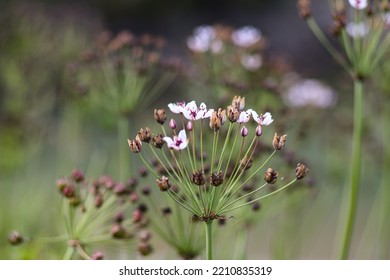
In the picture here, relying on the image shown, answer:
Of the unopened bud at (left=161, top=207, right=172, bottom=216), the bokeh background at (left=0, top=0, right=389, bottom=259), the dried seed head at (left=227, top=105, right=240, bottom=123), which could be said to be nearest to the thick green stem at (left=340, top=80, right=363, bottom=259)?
the bokeh background at (left=0, top=0, right=389, bottom=259)

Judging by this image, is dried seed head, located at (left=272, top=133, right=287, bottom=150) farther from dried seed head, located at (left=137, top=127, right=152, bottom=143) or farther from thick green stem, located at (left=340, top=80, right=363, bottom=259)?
thick green stem, located at (left=340, top=80, right=363, bottom=259)

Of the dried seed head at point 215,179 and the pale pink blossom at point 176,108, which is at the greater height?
the pale pink blossom at point 176,108

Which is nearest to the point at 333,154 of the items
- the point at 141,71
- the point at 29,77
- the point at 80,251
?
the point at 141,71

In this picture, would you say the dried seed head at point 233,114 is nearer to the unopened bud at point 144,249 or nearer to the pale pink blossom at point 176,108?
the pale pink blossom at point 176,108

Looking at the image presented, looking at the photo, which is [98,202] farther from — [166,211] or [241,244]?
[241,244]

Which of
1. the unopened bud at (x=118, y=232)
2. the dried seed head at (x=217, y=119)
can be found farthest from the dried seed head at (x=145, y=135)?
the unopened bud at (x=118, y=232)

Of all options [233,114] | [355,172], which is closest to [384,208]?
[355,172]

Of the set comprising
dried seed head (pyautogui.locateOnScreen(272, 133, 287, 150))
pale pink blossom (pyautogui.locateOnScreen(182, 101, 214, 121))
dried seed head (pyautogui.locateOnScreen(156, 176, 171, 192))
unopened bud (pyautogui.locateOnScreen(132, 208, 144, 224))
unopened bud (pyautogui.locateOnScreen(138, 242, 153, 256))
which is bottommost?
unopened bud (pyautogui.locateOnScreen(138, 242, 153, 256))
